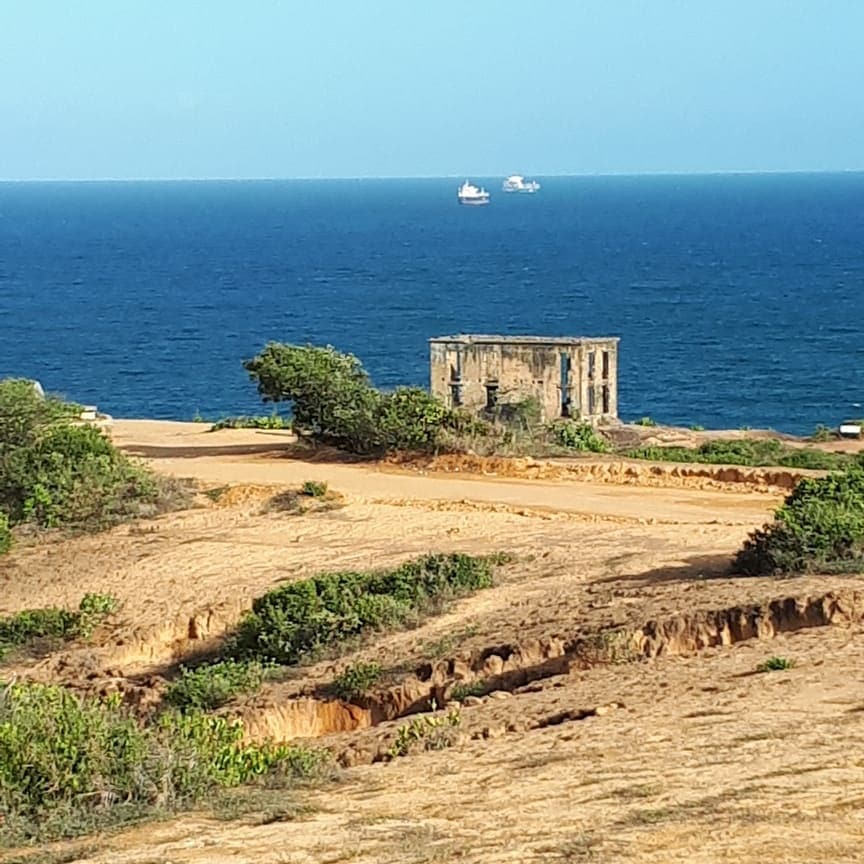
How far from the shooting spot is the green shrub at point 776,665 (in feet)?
42.4

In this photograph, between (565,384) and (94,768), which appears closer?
(94,768)

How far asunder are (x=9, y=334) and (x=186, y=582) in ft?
203

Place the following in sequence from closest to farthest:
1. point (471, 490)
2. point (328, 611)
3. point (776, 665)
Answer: point (776, 665) < point (328, 611) < point (471, 490)

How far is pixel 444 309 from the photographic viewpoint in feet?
282

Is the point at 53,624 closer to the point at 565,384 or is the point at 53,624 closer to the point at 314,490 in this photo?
the point at 314,490

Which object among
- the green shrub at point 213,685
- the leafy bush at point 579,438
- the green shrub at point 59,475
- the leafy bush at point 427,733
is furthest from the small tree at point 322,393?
the leafy bush at point 427,733

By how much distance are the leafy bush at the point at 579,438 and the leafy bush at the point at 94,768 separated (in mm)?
17335

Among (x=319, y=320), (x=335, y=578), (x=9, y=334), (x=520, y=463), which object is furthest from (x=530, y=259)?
(x=335, y=578)

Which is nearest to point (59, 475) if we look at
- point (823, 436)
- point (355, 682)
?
point (355, 682)

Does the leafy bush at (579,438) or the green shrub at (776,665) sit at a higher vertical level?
the green shrub at (776,665)

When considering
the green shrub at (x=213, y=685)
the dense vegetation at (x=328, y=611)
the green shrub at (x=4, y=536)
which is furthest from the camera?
the green shrub at (x=4, y=536)

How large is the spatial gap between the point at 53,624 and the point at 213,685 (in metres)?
4.02

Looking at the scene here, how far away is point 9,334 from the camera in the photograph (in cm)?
7912

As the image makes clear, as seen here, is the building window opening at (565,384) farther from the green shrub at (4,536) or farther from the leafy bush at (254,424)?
the green shrub at (4,536)
